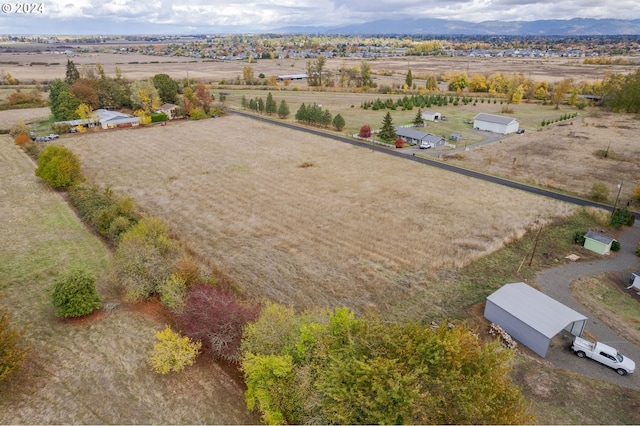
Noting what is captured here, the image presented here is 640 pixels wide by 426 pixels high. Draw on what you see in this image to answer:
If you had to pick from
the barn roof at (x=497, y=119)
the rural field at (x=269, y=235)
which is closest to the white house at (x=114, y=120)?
the rural field at (x=269, y=235)

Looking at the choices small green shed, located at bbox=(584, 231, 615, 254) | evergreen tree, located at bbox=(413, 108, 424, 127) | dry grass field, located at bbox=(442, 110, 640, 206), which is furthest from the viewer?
evergreen tree, located at bbox=(413, 108, 424, 127)

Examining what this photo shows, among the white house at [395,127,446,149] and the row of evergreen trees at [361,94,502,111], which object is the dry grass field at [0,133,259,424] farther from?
the row of evergreen trees at [361,94,502,111]

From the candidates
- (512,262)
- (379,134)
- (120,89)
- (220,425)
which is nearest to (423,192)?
(512,262)

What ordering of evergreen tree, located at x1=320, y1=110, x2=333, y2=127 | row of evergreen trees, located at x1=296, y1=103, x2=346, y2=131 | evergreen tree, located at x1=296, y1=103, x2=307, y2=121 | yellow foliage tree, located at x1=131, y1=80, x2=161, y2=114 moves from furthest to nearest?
yellow foliage tree, located at x1=131, y1=80, x2=161, y2=114 < evergreen tree, located at x1=296, y1=103, x2=307, y2=121 < evergreen tree, located at x1=320, y1=110, x2=333, y2=127 < row of evergreen trees, located at x1=296, y1=103, x2=346, y2=131

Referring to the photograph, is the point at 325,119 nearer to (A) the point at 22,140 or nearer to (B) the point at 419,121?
(B) the point at 419,121

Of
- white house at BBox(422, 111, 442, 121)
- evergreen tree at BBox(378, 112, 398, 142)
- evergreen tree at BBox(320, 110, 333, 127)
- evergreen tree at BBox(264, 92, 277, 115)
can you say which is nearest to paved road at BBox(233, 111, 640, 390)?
evergreen tree at BBox(378, 112, 398, 142)

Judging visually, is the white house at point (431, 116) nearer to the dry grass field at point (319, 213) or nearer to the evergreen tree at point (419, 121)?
the evergreen tree at point (419, 121)
